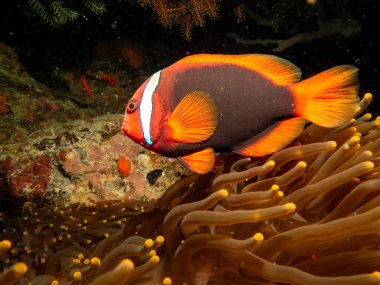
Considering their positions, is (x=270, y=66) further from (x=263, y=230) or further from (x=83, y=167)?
(x=83, y=167)

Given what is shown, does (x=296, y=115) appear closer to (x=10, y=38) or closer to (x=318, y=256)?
(x=318, y=256)

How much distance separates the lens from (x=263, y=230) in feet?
5.02

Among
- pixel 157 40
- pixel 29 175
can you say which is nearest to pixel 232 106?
pixel 29 175


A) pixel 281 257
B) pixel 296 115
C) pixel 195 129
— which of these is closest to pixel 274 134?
pixel 296 115

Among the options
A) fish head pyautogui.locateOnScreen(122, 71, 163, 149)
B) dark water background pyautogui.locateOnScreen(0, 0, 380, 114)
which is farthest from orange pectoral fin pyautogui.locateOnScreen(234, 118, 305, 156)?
dark water background pyautogui.locateOnScreen(0, 0, 380, 114)

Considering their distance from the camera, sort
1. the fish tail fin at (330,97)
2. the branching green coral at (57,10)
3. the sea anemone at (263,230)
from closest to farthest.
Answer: the sea anemone at (263,230)
the fish tail fin at (330,97)
the branching green coral at (57,10)

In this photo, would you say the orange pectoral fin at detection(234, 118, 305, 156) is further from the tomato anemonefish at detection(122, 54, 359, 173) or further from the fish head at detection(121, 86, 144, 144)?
the fish head at detection(121, 86, 144, 144)

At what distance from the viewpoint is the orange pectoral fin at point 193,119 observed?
1659 millimetres

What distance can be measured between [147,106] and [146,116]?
0.16 feet

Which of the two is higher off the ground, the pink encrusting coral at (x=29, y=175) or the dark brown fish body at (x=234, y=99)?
the dark brown fish body at (x=234, y=99)

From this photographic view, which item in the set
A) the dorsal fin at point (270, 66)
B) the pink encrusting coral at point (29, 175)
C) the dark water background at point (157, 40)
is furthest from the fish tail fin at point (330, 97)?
the dark water background at point (157, 40)

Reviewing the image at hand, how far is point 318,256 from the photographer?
4.90 ft

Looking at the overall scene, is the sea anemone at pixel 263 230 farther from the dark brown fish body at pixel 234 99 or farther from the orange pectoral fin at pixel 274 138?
the dark brown fish body at pixel 234 99

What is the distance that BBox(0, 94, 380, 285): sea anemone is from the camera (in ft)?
4.16
